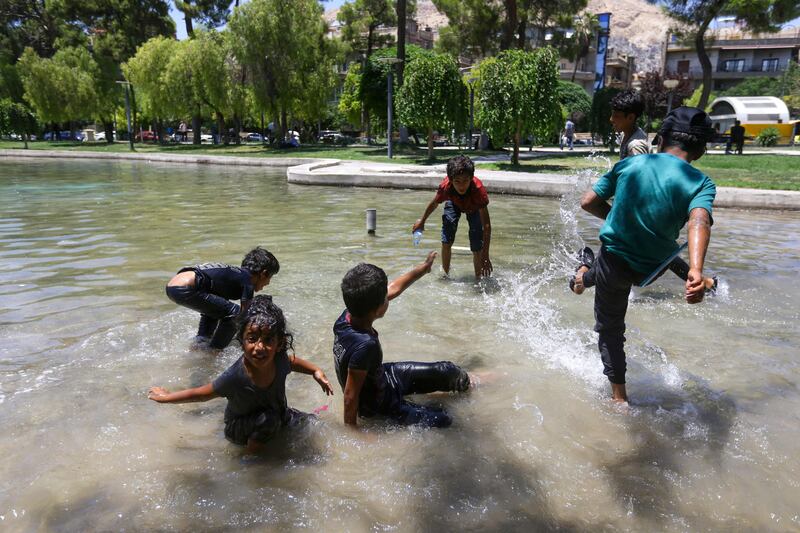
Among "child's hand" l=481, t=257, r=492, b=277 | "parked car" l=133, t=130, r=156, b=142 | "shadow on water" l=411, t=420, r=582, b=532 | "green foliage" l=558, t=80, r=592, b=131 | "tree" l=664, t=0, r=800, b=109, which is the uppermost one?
"tree" l=664, t=0, r=800, b=109

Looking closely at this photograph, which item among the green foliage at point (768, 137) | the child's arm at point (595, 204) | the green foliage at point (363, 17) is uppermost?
the green foliage at point (363, 17)

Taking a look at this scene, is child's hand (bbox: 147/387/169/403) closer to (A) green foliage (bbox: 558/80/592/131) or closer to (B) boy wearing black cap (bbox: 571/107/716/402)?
(B) boy wearing black cap (bbox: 571/107/716/402)

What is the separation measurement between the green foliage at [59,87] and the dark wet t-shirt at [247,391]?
1908 inches

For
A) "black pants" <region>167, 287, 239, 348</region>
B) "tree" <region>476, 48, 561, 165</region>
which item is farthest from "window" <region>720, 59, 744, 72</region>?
"black pants" <region>167, 287, 239, 348</region>

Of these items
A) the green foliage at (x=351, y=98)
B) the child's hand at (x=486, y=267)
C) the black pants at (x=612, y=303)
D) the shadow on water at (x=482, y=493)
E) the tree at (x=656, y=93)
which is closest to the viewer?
the shadow on water at (x=482, y=493)

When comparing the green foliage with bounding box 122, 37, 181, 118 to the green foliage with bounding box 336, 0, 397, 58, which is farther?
the green foliage with bounding box 336, 0, 397, 58

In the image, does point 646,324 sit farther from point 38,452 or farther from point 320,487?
point 38,452

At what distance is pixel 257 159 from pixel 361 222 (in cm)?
1884

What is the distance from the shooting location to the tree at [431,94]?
2422 centimetres

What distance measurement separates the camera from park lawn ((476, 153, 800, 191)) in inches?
603

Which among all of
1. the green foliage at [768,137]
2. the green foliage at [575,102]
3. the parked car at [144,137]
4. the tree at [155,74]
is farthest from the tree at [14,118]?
the green foliage at [768,137]

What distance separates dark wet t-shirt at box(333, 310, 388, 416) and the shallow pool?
16cm

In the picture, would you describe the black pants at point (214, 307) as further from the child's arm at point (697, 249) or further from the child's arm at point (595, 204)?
the child's arm at point (697, 249)

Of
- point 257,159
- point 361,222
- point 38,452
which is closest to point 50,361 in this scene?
point 38,452
